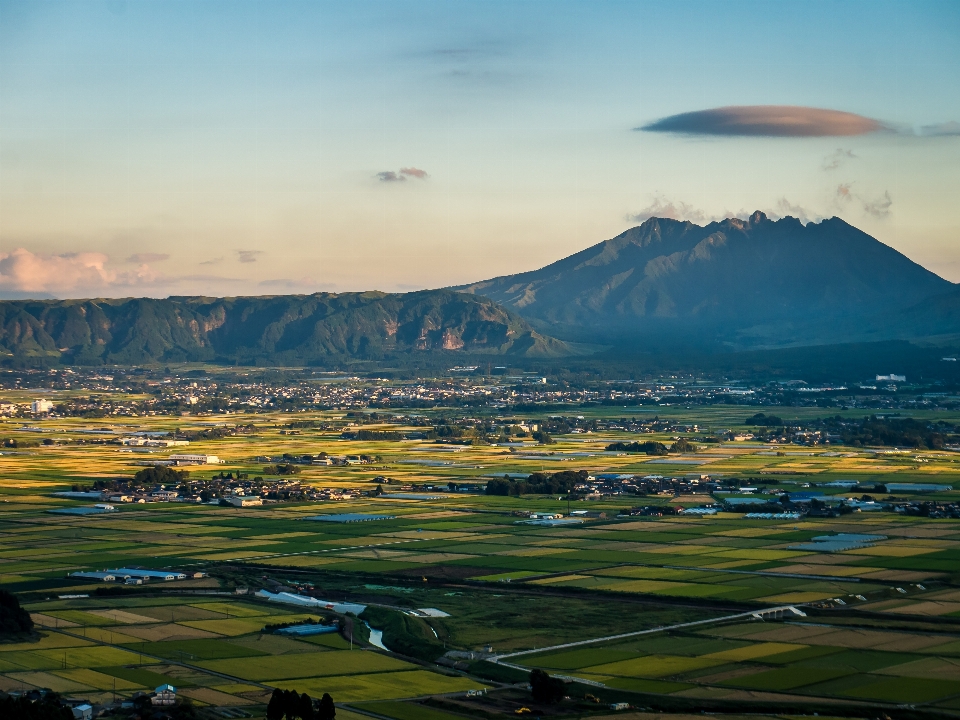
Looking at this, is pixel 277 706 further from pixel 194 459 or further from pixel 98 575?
pixel 194 459

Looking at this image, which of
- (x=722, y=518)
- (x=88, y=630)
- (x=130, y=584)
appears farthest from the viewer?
(x=722, y=518)

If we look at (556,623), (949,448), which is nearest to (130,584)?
(556,623)

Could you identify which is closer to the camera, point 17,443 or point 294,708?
point 294,708

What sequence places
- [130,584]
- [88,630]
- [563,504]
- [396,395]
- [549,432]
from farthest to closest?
[396,395], [549,432], [563,504], [130,584], [88,630]

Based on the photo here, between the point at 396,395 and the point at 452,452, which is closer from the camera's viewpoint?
the point at 452,452

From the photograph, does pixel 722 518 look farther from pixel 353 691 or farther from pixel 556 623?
pixel 353 691

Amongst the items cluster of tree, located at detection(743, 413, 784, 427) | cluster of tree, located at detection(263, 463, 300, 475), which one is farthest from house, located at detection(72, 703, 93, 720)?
cluster of tree, located at detection(743, 413, 784, 427)

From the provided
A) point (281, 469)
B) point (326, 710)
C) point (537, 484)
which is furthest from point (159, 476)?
point (326, 710)

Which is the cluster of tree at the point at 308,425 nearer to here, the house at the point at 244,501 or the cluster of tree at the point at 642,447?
the cluster of tree at the point at 642,447
